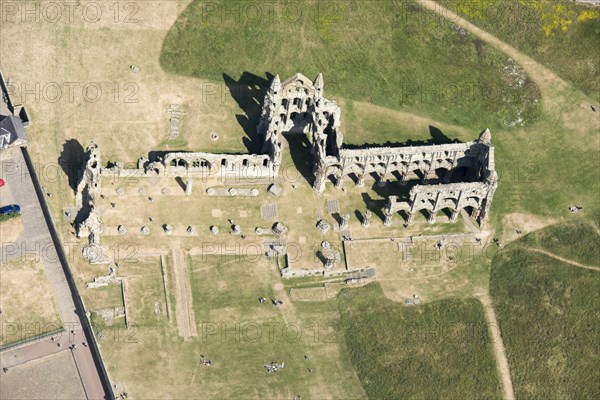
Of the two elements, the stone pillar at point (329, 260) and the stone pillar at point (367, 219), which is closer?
the stone pillar at point (329, 260)

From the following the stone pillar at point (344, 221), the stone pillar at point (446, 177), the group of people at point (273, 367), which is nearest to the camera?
the group of people at point (273, 367)

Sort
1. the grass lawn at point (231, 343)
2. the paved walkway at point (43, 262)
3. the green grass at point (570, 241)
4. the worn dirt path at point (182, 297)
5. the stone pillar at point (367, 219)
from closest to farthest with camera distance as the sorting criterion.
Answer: the grass lawn at point (231, 343)
the paved walkway at point (43, 262)
the worn dirt path at point (182, 297)
the stone pillar at point (367, 219)
the green grass at point (570, 241)

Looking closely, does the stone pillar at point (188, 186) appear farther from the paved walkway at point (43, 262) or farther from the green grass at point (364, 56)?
the paved walkway at point (43, 262)

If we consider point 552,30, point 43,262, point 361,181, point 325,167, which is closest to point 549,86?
point 552,30

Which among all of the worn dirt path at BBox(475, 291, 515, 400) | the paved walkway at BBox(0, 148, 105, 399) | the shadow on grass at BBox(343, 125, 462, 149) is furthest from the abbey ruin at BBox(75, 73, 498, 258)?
the worn dirt path at BBox(475, 291, 515, 400)

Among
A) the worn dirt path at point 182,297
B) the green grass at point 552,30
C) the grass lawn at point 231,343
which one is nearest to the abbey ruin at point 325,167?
the worn dirt path at point 182,297

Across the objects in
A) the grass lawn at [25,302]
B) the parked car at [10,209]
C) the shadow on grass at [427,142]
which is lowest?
the grass lawn at [25,302]

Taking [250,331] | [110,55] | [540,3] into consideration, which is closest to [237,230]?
[250,331]
